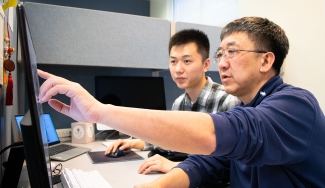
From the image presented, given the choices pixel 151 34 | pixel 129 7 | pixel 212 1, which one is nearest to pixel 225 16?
pixel 212 1

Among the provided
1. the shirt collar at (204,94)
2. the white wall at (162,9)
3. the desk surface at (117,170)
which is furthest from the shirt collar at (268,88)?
the white wall at (162,9)

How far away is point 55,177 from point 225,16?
2.27 meters

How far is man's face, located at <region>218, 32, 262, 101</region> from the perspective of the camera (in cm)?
77

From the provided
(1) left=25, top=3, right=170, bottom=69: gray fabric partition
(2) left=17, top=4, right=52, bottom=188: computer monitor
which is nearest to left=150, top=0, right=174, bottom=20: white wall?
(1) left=25, top=3, right=170, bottom=69: gray fabric partition

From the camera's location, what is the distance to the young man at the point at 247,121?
19.2 inches

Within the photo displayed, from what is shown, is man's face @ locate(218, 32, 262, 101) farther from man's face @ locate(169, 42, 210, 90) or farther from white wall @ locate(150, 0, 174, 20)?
white wall @ locate(150, 0, 174, 20)

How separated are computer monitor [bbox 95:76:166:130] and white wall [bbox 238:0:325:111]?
3.31 feet

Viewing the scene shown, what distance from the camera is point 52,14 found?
1414mm

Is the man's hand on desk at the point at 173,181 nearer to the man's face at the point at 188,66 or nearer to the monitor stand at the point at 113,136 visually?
the man's face at the point at 188,66

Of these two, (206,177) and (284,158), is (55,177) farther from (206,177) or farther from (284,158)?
(284,158)

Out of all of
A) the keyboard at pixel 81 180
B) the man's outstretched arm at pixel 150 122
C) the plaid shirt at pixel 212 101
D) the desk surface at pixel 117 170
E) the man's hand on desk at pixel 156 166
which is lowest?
the desk surface at pixel 117 170

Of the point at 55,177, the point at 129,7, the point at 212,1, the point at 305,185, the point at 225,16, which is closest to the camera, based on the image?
the point at 305,185

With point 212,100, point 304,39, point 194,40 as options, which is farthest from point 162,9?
point 212,100

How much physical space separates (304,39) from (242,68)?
1.24 m
